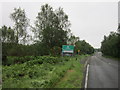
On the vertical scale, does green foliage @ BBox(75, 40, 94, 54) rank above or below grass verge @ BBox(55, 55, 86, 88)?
above

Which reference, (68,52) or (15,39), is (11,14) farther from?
(68,52)

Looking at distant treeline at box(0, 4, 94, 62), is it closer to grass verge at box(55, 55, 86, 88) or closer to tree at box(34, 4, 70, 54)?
tree at box(34, 4, 70, 54)

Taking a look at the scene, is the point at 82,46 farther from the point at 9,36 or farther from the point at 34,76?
the point at 34,76

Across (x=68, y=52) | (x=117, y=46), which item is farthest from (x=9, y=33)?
(x=117, y=46)

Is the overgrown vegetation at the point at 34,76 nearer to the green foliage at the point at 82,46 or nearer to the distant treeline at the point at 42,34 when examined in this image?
the distant treeline at the point at 42,34

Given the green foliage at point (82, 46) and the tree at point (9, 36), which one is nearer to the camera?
the tree at point (9, 36)

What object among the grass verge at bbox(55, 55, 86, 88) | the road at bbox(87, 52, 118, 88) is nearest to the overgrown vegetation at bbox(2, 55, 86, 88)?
the grass verge at bbox(55, 55, 86, 88)

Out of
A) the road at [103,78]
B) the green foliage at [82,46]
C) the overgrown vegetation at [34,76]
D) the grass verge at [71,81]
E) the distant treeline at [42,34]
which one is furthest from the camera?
the green foliage at [82,46]

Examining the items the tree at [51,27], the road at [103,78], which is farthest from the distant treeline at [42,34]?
the road at [103,78]

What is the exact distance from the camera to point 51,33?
3575cm

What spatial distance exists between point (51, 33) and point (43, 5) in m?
13.0

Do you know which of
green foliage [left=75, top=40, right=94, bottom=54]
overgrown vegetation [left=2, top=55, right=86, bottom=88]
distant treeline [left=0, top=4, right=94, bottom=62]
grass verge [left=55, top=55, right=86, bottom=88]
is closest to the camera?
overgrown vegetation [left=2, top=55, right=86, bottom=88]

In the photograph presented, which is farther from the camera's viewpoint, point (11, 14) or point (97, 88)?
point (11, 14)

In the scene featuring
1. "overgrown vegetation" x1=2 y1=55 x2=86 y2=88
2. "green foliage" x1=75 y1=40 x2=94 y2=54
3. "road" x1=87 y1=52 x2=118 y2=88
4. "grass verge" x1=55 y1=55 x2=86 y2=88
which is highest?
"green foliage" x1=75 y1=40 x2=94 y2=54
